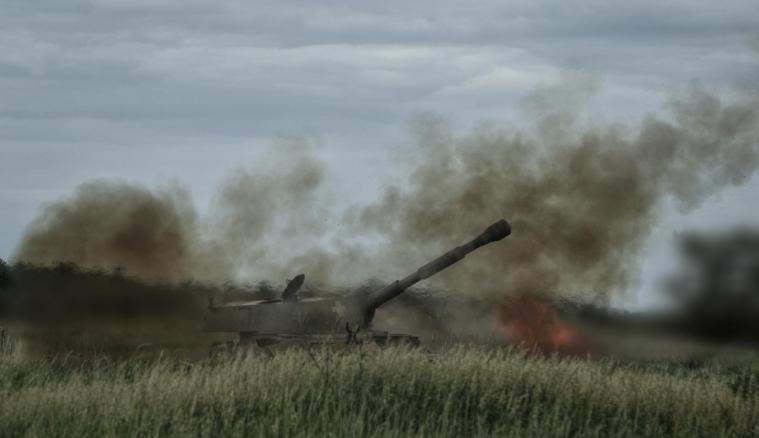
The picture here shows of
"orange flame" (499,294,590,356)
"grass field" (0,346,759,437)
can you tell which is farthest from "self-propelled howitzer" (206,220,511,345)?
"orange flame" (499,294,590,356)

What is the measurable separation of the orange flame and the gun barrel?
2.73 meters

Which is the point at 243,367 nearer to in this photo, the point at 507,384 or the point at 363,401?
the point at 363,401

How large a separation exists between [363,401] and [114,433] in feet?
11.5

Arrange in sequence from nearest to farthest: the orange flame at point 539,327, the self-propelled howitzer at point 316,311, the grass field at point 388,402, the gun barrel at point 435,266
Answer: the grass field at point 388,402
the self-propelled howitzer at point 316,311
the gun barrel at point 435,266
the orange flame at point 539,327

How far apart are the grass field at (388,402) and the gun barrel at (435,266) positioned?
3.42 m

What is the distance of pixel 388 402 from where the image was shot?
20.1 metres

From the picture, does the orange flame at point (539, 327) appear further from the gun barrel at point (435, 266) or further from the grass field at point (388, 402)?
the grass field at point (388, 402)

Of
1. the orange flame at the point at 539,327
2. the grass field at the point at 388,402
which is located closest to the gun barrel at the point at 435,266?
→ the orange flame at the point at 539,327

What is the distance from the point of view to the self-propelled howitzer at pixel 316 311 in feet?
85.7

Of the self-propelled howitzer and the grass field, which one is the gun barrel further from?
the grass field

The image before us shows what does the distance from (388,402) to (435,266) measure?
728 centimetres

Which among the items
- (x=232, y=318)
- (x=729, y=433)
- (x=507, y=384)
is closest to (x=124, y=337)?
(x=232, y=318)

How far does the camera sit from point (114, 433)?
703 inches

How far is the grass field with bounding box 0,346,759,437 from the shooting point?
18641 millimetres
